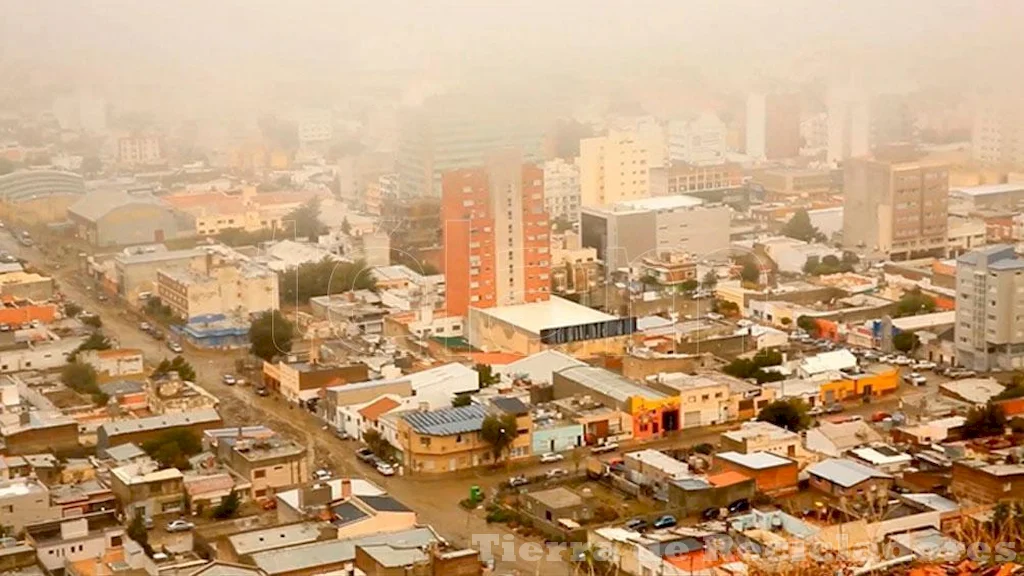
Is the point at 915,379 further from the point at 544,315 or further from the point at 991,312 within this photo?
the point at 544,315

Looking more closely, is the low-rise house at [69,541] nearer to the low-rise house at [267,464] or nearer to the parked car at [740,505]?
A: the low-rise house at [267,464]

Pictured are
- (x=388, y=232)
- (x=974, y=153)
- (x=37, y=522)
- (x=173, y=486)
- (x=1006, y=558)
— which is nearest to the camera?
(x=1006, y=558)

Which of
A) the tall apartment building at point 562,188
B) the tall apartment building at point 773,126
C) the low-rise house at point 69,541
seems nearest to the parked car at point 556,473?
the low-rise house at point 69,541

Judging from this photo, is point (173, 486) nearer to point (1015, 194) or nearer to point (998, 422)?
point (998, 422)

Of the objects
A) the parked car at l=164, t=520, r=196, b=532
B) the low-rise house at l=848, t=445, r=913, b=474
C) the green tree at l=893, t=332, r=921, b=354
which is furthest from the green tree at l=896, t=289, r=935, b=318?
the parked car at l=164, t=520, r=196, b=532

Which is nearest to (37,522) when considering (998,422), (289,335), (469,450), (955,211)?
(469,450)

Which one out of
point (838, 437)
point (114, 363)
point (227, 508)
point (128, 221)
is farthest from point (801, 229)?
point (227, 508)

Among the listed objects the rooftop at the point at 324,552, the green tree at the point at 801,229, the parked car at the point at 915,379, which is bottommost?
the parked car at the point at 915,379
